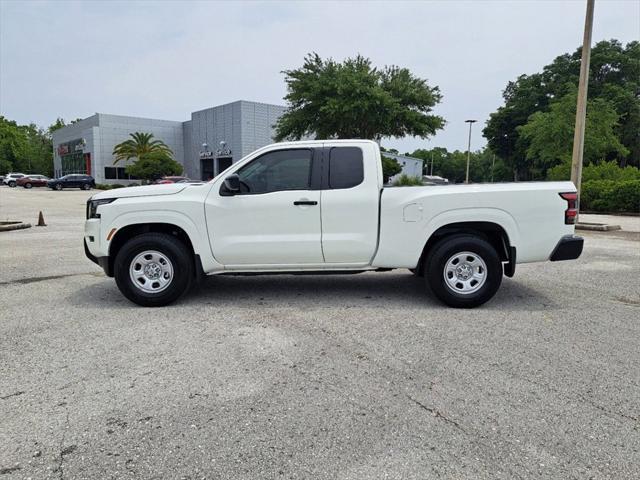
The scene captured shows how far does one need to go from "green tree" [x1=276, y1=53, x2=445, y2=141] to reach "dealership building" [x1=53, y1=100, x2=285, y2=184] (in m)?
21.0

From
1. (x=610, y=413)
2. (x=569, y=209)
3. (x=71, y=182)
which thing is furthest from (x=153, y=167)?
(x=610, y=413)

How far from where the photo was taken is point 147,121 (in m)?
63.2

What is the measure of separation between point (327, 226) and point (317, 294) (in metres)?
1.13

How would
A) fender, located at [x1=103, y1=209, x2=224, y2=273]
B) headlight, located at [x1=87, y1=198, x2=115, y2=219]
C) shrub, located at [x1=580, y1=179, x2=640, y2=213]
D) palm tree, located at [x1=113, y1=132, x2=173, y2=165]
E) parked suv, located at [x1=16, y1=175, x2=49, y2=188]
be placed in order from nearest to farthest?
fender, located at [x1=103, y1=209, x2=224, y2=273]
headlight, located at [x1=87, y1=198, x2=115, y2=219]
shrub, located at [x1=580, y1=179, x2=640, y2=213]
parked suv, located at [x1=16, y1=175, x2=49, y2=188]
palm tree, located at [x1=113, y1=132, x2=173, y2=165]

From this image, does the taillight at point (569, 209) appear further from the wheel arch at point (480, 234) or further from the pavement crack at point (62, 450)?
the pavement crack at point (62, 450)

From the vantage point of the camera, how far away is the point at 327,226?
5.55 metres

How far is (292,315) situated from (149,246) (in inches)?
73.6

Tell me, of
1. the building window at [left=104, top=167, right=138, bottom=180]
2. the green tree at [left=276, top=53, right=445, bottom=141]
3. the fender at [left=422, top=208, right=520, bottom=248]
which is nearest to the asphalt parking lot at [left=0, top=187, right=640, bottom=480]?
the fender at [left=422, top=208, right=520, bottom=248]

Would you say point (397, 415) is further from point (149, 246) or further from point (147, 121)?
point (147, 121)

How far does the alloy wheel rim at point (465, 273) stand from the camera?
18.0ft

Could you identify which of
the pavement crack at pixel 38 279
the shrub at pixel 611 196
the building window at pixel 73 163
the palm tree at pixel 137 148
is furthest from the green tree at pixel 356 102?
the building window at pixel 73 163

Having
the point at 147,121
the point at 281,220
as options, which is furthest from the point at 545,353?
the point at 147,121

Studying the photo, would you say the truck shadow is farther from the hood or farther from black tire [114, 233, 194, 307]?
the hood

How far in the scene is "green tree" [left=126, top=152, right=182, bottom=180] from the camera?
171ft
